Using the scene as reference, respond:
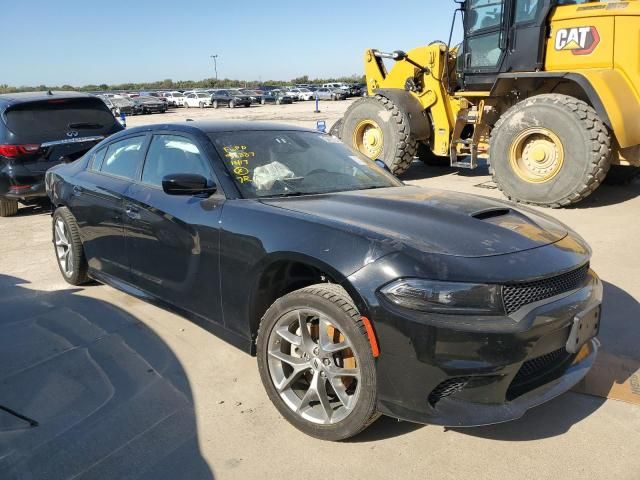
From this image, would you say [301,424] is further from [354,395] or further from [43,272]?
[43,272]

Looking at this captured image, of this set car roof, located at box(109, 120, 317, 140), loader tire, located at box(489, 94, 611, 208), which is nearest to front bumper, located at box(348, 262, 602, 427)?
car roof, located at box(109, 120, 317, 140)

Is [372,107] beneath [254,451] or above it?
above

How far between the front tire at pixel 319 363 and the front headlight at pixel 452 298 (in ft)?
0.93

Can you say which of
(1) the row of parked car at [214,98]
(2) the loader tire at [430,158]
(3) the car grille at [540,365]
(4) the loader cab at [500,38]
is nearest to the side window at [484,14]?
(4) the loader cab at [500,38]

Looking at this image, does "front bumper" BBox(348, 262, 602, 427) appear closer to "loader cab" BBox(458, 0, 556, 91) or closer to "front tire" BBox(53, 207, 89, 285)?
"front tire" BBox(53, 207, 89, 285)

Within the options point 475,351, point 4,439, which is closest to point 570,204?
point 475,351

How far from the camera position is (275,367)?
2.80 m

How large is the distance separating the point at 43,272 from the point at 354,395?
416 centimetres

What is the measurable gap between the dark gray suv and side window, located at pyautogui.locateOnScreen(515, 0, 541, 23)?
6.40 meters

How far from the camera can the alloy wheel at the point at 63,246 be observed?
4867 mm

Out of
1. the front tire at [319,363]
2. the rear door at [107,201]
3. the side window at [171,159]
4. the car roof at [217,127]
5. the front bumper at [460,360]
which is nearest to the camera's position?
the front bumper at [460,360]

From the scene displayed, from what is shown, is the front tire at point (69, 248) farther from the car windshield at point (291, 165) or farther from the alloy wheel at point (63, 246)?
the car windshield at point (291, 165)

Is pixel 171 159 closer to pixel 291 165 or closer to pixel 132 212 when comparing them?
pixel 132 212

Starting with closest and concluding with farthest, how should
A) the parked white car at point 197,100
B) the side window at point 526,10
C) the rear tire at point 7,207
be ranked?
the side window at point 526,10 → the rear tire at point 7,207 → the parked white car at point 197,100
